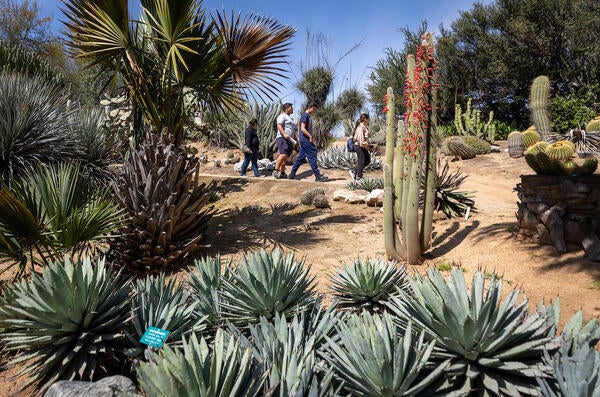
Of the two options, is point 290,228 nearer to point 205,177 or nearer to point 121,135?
point 121,135

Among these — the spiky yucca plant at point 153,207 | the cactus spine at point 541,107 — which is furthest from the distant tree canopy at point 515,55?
the spiky yucca plant at point 153,207

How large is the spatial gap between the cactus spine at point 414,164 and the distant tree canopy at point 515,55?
52.9 feet

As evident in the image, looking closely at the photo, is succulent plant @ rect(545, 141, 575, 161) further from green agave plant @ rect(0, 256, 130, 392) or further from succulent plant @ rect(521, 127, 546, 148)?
green agave plant @ rect(0, 256, 130, 392)

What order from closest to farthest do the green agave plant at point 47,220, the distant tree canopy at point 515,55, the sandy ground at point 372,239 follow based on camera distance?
the green agave plant at point 47,220
the sandy ground at point 372,239
the distant tree canopy at point 515,55

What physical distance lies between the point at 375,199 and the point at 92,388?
551 cm

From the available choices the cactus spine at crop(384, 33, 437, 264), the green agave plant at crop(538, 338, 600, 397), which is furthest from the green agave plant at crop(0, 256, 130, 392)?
the cactus spine at crop(384, 33, 437, 264)

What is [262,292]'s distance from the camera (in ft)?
7.51

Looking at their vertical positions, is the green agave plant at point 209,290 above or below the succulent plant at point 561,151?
below

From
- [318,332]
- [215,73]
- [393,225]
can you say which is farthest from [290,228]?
[318,332]

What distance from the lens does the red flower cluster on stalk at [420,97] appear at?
4023 millimetres

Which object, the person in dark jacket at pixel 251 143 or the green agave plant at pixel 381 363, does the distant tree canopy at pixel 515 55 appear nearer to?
the person in dark jacket at pixel 251 143

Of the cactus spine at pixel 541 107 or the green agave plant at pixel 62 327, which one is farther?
the cactus spine at pixel 541 107

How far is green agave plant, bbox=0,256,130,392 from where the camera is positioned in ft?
6.51

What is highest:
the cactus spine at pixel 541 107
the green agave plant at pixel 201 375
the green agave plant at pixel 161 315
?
the cactus spine at pixel 541 107
